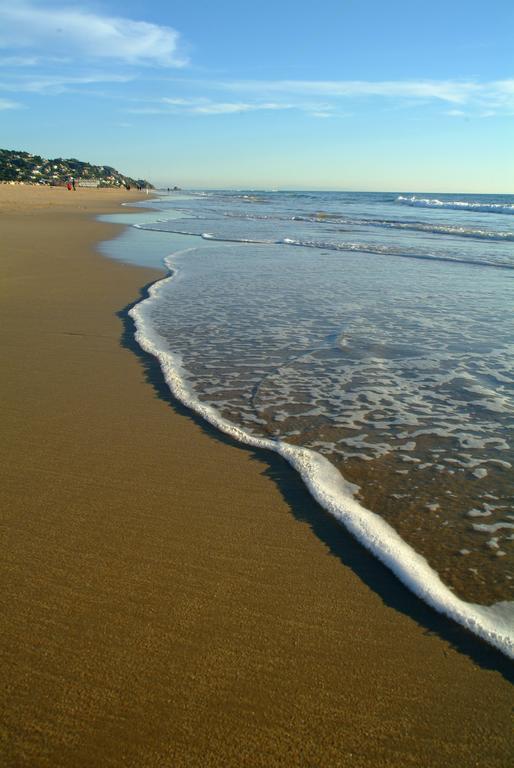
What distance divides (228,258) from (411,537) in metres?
12.5

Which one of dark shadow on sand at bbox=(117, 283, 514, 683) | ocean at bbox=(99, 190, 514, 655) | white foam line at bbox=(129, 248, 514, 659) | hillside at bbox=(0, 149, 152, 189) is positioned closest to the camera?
dark shadow on sand at bbox=(117, 283, 514, 683)

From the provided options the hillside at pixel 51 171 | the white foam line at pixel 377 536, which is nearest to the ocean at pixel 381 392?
the white foam line at pixel 377 536

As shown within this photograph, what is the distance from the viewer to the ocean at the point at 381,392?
9.89 ft

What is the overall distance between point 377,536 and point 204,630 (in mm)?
1155

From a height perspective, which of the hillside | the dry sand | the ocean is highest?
the hillside

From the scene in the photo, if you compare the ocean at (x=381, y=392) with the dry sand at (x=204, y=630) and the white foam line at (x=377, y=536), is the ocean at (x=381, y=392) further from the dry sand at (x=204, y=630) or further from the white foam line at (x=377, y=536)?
the dry sand at (x=204, y=630)

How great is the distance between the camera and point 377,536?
10.0ft

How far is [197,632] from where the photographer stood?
2.35m

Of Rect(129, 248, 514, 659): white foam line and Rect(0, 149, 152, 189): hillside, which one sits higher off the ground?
Rect(0, 149, 152, 189): hillside

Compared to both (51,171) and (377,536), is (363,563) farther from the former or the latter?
(51,171)

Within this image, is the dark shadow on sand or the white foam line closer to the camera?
the dark shadow on sand

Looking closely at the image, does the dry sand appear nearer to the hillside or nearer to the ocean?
the ocean

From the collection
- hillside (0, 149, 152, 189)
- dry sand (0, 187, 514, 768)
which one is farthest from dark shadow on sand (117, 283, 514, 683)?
hillside (0, 149, 152, 189)

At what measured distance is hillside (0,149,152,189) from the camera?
72.5 m
